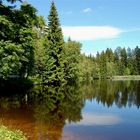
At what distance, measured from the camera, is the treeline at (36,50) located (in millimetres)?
28703

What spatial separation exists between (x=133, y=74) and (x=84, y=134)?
156m

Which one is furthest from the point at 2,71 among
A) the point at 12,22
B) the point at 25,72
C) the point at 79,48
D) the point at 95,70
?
the point at 95,70

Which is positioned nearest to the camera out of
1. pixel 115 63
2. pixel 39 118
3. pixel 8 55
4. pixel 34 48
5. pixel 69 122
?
pixel 69 122

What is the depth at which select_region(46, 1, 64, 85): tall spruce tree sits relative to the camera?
192 feet

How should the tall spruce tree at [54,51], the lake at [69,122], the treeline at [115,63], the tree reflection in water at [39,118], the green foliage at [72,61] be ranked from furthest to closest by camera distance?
the treeline at [115,63] < the green foliage at [72,61] < the tall spruce tree at [54,51] < the tree reflection in water at [39,118] < the lake at [69,122]

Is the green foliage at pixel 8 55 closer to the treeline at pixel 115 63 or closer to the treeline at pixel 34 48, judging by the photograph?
the treeline at pixel 34 48

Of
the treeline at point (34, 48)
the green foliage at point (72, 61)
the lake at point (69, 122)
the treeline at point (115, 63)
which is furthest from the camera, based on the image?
the treeline at point (115, 63)

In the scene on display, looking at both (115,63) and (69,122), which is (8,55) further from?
(115,63)

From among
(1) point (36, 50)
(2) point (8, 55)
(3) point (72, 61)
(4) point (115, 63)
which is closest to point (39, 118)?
(2) point (8, 55)

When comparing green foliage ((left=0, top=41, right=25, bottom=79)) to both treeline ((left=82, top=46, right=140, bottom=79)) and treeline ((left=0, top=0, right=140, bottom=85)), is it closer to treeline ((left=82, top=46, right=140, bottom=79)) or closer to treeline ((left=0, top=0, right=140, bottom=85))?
treeline ((left=0, top=0, right=140, bottom=85))

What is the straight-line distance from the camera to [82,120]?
77.3 feet

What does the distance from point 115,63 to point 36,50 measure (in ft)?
352

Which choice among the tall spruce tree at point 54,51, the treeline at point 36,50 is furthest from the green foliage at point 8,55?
the tall spruce tree at point 54,51

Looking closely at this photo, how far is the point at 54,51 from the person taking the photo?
59500 mm
